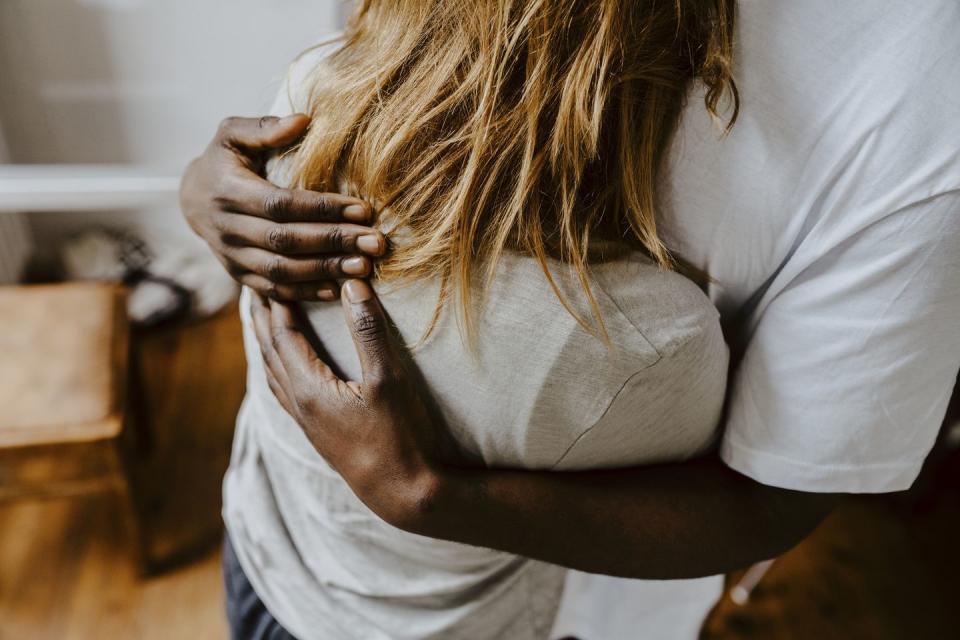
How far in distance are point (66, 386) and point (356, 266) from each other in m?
0.95

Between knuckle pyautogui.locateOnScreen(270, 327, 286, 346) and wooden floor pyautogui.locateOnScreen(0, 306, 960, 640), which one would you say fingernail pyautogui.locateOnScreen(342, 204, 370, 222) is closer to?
knuckle pyautogui.locateOnScreen(270, 327, 286, 346)

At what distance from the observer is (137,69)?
1.75m

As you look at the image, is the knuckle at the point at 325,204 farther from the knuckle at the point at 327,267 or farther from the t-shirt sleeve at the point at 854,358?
the t-shirt sleeve at the point at 854,358

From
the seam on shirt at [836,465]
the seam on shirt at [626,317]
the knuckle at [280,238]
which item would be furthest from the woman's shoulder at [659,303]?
the knuckle at [280,238]

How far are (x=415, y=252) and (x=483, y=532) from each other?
0.23 meters

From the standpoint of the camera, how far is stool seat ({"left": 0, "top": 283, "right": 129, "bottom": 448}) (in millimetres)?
1178

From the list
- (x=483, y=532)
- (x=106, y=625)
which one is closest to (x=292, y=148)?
(x=483, y=532)

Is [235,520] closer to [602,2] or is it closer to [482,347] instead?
[482,347]

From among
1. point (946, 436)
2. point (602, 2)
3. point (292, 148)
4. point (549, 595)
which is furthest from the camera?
point (946, 436)

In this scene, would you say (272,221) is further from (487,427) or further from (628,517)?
(628,517)

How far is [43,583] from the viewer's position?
57.4 inches

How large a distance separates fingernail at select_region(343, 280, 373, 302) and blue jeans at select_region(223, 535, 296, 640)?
1.44ft

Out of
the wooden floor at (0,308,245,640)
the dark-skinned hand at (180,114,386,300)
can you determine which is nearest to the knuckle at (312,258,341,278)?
the dark-skinned hand at (180,114,386,300)

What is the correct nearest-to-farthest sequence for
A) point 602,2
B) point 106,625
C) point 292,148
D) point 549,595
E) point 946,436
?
point 602,2 → point 292,148 → point 549,595 → point 106,625 → point 946,436
